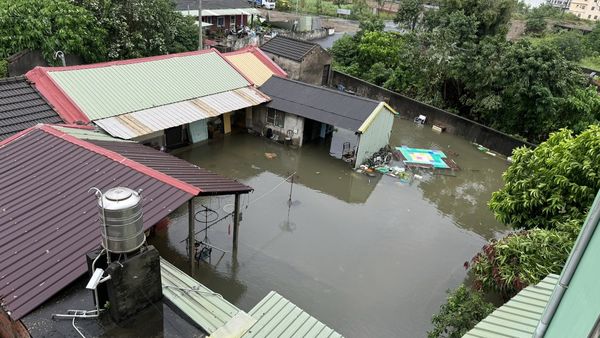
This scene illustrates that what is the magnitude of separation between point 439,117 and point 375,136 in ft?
26.4

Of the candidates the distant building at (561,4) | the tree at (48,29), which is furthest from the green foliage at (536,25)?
the tree at (48,29)

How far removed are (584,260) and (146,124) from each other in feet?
51.2

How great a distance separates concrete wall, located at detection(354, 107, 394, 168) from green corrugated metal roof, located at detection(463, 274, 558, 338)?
11.7 m

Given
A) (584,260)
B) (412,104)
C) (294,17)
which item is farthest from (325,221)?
(294,17)

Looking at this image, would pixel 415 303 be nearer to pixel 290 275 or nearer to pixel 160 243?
pixel 290 275

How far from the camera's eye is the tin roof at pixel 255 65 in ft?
76.0

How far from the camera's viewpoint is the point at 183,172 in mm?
11086

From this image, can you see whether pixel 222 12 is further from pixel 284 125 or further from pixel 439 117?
pixel 439 117

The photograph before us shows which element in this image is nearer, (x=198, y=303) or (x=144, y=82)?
(x=198, y=303)

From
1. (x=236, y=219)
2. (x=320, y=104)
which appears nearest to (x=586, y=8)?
(x=320, y=104)

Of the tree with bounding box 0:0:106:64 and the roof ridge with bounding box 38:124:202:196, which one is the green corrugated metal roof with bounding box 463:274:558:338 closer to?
the roof ridge with bounding box 38:124:202:196

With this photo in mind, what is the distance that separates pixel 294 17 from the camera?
55.9 m

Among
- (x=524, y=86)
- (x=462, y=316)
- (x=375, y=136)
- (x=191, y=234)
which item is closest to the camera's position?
(x=462, y=316)

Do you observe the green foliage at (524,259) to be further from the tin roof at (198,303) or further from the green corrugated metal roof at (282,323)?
the tin roof at (198,303)
